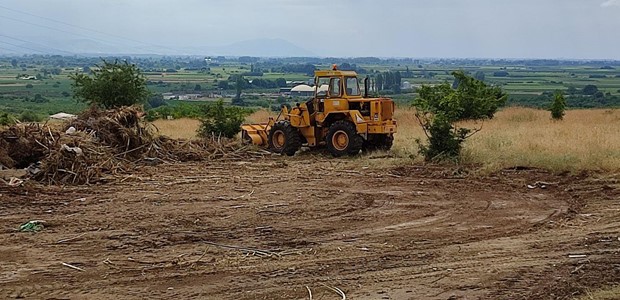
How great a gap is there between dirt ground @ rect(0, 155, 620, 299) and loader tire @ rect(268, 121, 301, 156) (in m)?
3.59

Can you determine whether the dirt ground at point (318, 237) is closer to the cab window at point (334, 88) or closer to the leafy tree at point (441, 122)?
the leafy tree at point (441, 122)

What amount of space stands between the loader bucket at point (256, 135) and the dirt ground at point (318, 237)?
4.63m

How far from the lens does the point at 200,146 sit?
1798 cm

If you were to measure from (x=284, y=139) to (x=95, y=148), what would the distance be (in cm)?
489

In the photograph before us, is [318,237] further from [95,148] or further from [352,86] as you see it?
[352,86]

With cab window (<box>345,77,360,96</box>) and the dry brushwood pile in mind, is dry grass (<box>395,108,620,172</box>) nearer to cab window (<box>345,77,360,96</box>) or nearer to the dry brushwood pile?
cab window (<box>345,77,360,96</box>)

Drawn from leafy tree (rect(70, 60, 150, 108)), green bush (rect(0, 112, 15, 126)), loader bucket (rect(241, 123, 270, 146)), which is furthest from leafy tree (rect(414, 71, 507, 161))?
leafy tree (rect(70, 60, 150, 108))

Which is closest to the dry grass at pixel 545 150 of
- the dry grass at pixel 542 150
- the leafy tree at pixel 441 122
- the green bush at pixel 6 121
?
the dry grass at pixel 542 150

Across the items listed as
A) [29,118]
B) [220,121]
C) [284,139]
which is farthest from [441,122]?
[29,118]

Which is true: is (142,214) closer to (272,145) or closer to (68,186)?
(68,186)

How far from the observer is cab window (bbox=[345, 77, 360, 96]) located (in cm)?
1781


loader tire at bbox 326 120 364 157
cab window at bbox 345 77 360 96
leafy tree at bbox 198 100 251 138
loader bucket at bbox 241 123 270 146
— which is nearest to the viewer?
loader tire at bbox 326 120 364 157

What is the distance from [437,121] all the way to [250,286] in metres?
8.76

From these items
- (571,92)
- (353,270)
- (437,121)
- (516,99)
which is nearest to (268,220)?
(353,270)
